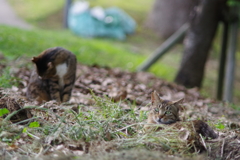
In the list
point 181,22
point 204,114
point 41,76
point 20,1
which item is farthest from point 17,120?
point 20,1

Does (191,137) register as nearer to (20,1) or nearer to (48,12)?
(48,12)

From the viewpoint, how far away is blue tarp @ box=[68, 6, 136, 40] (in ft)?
56.7

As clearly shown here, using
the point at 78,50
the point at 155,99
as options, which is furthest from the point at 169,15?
the point at 155,99

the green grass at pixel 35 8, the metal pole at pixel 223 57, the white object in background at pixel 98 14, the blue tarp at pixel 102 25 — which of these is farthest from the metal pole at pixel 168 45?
the green grass at pixel 35 8

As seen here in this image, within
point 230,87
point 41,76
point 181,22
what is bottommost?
point 230,87

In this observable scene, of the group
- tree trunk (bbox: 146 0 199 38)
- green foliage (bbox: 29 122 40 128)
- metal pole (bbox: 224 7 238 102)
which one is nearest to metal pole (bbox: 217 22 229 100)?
metal pole (bbox: 224 7 238 102)

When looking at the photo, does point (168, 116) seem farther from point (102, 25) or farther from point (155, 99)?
point (102, 25)

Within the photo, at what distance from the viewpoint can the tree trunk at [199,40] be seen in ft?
28.1

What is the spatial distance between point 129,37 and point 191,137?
1513 centimetres

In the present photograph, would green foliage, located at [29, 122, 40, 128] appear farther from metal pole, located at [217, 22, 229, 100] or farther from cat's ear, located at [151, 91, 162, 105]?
metal pole, located at [217, 22, 229, 100]

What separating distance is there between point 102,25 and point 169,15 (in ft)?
11.5

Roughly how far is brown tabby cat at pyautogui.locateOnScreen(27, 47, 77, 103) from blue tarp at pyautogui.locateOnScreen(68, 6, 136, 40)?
12.1 metres

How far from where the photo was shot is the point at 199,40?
8758 millimetres

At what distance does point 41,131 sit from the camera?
3367 millimetres
